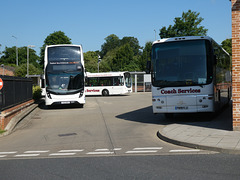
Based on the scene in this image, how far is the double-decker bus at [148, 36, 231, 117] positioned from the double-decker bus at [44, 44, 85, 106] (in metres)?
10.0

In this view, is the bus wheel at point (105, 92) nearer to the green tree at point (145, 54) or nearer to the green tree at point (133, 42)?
the green tree at point (145, 54)

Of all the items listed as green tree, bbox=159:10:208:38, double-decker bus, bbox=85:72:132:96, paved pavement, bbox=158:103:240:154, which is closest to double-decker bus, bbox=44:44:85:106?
paved pavement, bbox=158:103:240:154

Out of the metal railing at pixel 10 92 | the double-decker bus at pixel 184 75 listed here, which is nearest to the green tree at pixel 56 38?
the metal railing at pixel 10 92

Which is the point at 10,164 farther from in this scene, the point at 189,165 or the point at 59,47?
the point at 59,47

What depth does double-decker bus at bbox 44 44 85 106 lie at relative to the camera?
2308 centimetres

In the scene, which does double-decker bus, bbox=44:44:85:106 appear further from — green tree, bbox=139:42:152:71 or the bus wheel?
green tree, bbox=139:42:152:71

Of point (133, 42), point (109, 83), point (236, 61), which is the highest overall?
point (133, 42)

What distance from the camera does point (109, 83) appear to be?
42969 millimetres

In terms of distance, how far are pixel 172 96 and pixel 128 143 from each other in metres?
4.57

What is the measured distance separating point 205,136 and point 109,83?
3341 centimetres

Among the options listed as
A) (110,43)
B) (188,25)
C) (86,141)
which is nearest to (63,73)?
(86,141)

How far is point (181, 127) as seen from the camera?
474 inches

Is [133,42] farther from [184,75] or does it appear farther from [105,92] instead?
[184,75]

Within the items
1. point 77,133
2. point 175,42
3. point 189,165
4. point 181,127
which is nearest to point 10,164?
point 189,165
